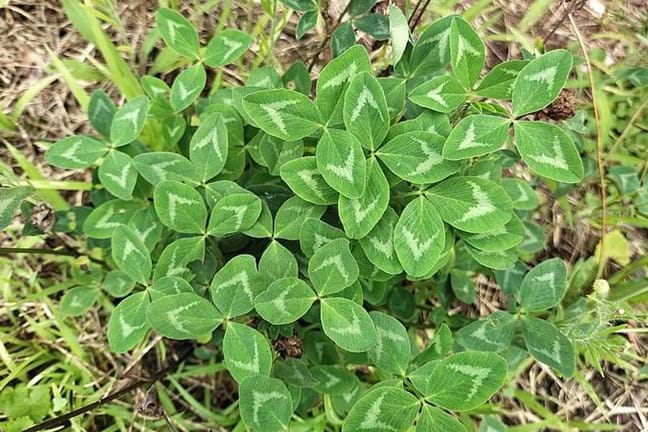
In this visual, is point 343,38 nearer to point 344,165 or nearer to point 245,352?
point 344,165

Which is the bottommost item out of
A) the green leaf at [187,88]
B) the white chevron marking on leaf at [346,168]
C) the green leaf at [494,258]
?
the green leaf at [494,258]

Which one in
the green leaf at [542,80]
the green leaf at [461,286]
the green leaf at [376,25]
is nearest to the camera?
the green leaf at [542,80]

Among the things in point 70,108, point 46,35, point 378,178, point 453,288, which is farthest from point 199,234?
point 46,35

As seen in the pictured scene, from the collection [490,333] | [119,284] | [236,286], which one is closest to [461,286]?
[490,333]

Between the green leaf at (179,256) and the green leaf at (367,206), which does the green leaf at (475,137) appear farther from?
the green leaf at (179,256)

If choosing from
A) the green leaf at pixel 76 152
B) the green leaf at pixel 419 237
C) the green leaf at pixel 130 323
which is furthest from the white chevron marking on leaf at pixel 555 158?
the green leaf at pixel 76 152

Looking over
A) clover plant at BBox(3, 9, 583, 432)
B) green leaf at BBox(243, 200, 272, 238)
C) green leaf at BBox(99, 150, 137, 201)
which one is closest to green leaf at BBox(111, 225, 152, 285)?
clover plant at BBox(3, 9, 583, 432)
